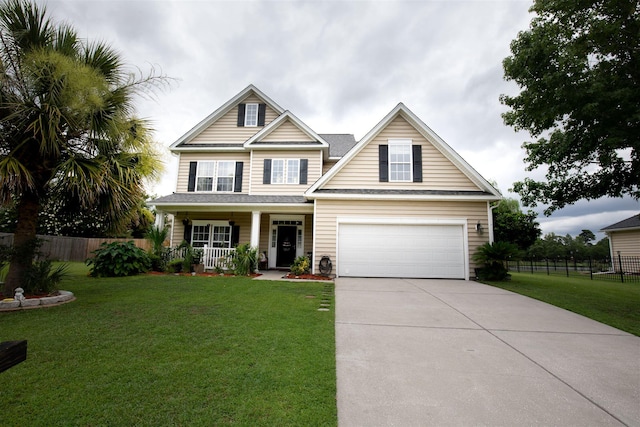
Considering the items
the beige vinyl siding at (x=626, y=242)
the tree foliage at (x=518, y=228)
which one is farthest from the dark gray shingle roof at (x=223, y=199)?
the beige vinyl siding at (x=626, y=242)

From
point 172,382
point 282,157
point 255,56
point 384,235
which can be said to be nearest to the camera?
point 172,382

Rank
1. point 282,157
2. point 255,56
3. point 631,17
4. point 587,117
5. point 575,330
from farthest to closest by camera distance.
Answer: point 282,157 → point 255,56 → point 587,117 → point 631,17 → point 575,330

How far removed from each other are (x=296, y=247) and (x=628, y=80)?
39.1 feet

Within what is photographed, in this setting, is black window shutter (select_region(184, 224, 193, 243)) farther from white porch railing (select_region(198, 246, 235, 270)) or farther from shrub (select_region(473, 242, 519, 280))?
shrub (select_region(473, 242, 519, 280))

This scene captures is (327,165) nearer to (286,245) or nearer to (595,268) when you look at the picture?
(286,245)

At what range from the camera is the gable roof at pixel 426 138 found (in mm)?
10859

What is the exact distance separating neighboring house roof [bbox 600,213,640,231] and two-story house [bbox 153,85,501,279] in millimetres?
15136

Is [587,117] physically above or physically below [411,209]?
above

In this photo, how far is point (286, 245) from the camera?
1355 centimetres

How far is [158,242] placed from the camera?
37.5 ft

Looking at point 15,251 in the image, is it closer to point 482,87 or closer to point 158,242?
point 158,242

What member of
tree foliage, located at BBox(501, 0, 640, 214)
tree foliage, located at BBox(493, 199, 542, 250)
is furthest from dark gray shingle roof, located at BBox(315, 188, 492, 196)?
tree foliage, located at BBox(493, 199, 542, 250)

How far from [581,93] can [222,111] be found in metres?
13.6

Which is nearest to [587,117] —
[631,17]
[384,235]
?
[631,17]
